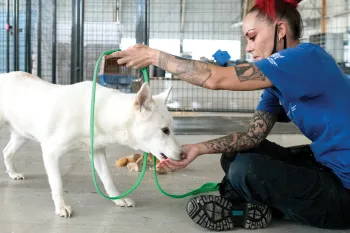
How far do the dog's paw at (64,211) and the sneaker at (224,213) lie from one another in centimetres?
52

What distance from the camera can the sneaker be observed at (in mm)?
1587

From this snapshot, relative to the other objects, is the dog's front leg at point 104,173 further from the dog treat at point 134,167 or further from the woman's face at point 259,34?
the woman's face at point 259,34

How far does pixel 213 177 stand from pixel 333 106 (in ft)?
4.05

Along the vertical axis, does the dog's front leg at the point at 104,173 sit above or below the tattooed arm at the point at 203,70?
below

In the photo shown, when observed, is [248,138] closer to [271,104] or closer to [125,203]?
[271,104]

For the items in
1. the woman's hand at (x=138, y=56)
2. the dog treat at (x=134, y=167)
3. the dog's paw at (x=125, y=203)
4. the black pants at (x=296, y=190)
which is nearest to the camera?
the black pants at (x=296, y=190)

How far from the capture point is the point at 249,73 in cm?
150

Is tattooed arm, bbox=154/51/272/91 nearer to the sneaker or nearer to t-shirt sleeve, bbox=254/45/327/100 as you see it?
t-shirt sleeve, bbox=254/45/327/100

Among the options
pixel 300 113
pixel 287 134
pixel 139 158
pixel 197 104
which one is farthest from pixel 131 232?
pixel 197 104

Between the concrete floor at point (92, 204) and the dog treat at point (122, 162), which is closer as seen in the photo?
the concrete floor at point (92, 204)

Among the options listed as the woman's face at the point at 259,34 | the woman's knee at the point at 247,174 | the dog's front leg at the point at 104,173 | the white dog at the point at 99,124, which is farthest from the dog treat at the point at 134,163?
the woman's face at the point at 259,34

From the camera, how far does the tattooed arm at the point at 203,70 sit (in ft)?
4.91

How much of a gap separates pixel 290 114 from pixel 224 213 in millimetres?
461

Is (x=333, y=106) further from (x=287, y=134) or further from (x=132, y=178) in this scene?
(x=287, y=134)
